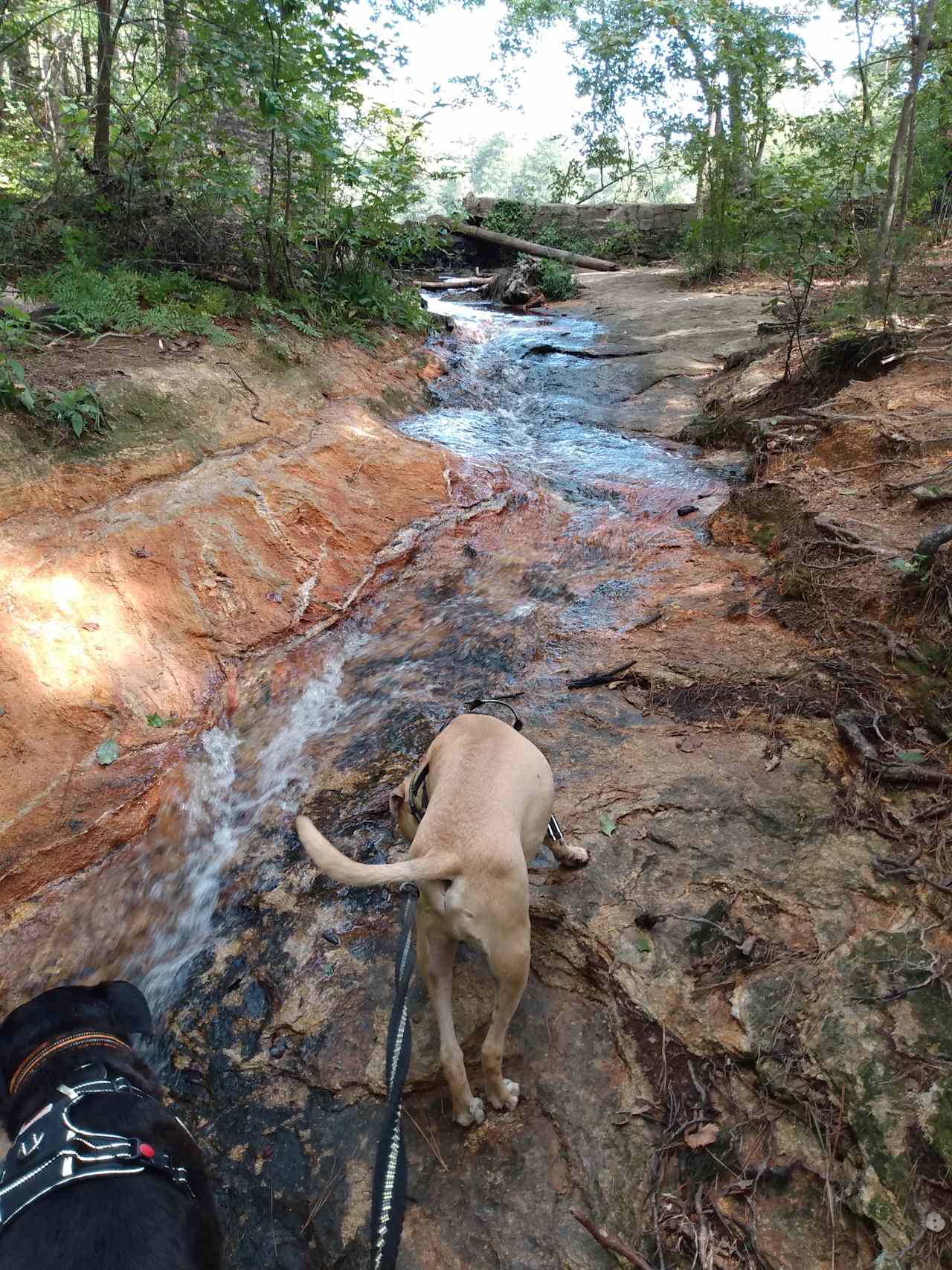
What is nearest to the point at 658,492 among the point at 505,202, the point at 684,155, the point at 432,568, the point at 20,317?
the point at 432,568

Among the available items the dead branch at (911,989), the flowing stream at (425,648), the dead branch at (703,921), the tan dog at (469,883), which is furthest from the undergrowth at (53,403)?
the dead branch at (911,989)

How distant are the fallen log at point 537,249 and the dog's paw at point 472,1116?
65.9 feet

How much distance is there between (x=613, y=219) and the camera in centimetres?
2052

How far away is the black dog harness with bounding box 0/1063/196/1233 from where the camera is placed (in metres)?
1.69

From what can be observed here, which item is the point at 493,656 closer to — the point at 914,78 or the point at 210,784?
the point at 210,784

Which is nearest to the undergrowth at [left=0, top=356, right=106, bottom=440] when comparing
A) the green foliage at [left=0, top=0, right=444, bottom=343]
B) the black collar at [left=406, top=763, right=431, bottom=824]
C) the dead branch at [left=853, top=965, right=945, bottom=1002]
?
the green foliage at [left=0, top=0, right=444, bottom=343]

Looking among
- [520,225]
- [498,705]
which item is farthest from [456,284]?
[498,705]

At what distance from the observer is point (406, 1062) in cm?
223

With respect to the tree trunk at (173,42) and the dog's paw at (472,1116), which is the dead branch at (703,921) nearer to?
the dog's paw at (472,1116)

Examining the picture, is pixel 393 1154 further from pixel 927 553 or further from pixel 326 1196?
pixel 927 553

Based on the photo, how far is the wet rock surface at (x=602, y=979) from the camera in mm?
1851

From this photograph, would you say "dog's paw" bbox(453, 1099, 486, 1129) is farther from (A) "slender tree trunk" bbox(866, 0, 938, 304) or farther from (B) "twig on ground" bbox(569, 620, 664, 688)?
(A) "slender tree trunk" bbox(866, 0, 938, 304)

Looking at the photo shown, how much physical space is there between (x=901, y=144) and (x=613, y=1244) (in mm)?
8760

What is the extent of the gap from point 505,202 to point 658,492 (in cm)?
1852
